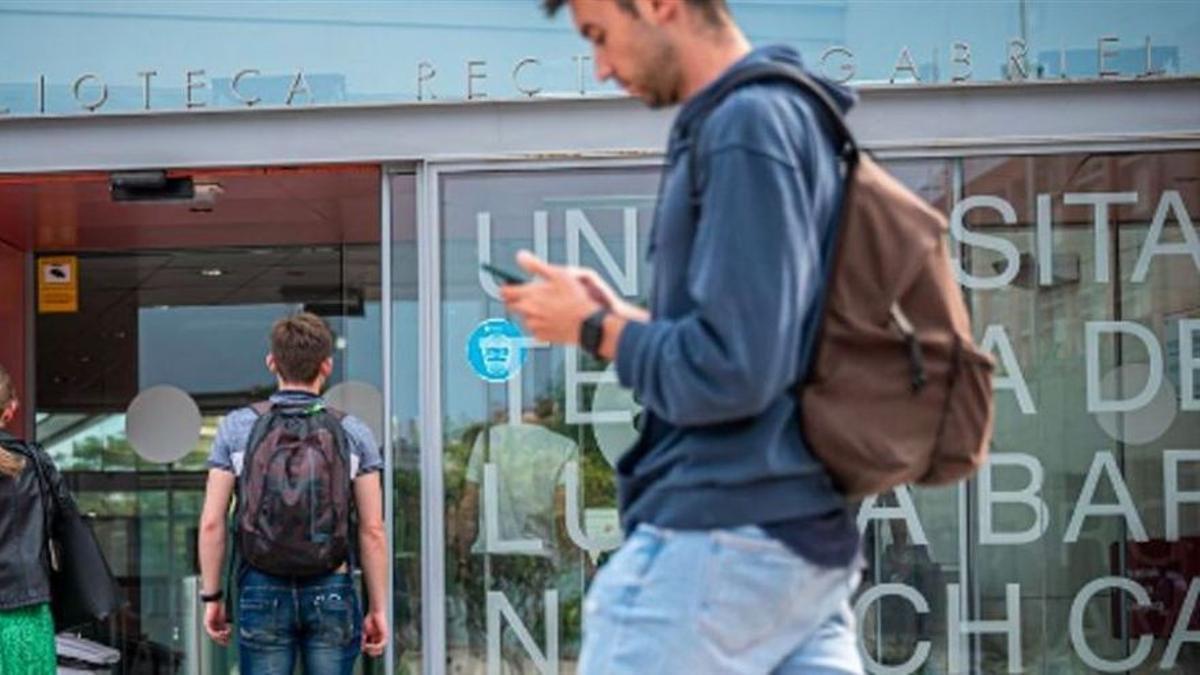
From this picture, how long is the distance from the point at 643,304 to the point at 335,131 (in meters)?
1.23

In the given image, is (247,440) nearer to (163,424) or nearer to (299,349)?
(299,349)

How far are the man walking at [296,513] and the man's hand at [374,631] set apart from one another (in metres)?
0.17

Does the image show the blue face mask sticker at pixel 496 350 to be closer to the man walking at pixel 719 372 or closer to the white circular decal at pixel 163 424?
the white circular decal at pixel 163 424

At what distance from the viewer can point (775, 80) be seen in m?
2.63

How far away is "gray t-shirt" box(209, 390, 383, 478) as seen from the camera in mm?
6641

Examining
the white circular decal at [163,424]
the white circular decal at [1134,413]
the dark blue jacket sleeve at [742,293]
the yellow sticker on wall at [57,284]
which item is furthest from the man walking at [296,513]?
the dark blue jacket sleeve at [742,293]

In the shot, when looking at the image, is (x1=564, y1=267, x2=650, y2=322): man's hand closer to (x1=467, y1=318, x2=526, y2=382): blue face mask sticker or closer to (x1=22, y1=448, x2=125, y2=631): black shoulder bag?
(x1=467, y1=318, x2=526, y2=382): blue face mask sticker

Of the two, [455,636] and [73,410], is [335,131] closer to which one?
[455,636]

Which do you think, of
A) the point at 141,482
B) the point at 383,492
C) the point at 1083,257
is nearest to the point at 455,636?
the point at 383,492

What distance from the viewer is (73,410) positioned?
10.1 metres

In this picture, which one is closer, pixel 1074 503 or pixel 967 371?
pixel 967 371

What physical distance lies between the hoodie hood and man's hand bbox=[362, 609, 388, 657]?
441cm

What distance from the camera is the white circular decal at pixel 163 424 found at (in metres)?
10.0

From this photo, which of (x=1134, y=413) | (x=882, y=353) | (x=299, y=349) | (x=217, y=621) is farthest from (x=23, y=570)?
(x=882, y=353)
